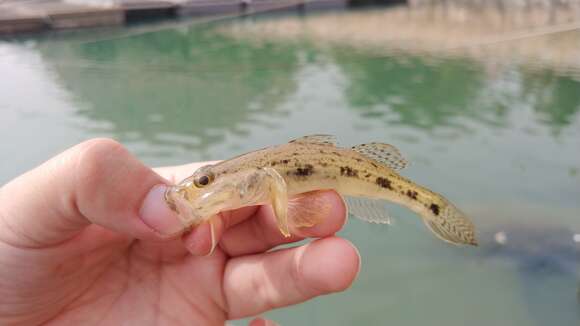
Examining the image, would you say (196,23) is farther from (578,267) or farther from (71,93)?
(578,267)

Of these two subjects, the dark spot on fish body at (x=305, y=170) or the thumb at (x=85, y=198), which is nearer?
the thumb at (x=85, y=198)

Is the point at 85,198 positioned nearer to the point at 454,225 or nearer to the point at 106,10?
the point at 454,225

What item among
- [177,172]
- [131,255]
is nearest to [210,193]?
[177,172]

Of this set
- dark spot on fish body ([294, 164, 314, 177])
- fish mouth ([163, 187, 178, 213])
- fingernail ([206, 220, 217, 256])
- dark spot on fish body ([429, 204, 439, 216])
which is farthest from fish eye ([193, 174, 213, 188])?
dark spot on fish body ([429, 204, 439, 216])

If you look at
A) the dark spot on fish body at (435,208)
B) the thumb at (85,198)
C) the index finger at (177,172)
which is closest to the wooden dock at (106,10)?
the index finger at (177,172)

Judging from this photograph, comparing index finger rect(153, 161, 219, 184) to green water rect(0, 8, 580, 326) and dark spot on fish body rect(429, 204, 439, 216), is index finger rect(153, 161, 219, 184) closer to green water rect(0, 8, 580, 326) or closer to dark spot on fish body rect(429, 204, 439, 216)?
dark spot on fish body rect(429, 204, 439, 216)

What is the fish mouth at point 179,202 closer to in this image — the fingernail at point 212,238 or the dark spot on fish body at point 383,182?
the fingernail at point 212,238
